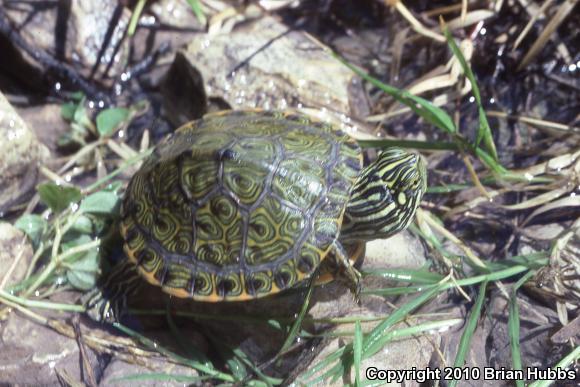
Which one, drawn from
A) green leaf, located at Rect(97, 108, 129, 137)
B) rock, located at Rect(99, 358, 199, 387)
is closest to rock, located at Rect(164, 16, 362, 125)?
green leaf, located at Rect(97, 108, 129, 137)

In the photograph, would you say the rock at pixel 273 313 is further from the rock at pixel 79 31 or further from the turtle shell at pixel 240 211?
the rock at pixel 79 31

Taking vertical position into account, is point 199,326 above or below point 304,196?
below

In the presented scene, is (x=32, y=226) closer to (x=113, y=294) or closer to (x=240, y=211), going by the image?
(x=113, y=294)

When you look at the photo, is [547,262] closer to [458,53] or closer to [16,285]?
[458,53]

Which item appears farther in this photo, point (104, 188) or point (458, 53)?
point (104, 188)

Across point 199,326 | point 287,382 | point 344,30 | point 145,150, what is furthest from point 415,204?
point 344,30

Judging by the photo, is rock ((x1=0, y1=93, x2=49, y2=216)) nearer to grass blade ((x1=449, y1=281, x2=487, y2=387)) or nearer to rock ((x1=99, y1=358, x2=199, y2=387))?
rock ((x1=99, y1=358, x2=199, y2=387))

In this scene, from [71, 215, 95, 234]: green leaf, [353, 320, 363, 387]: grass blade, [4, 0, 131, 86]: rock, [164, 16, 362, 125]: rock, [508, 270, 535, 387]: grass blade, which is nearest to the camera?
[353, 320, 363, 387]: grass blade

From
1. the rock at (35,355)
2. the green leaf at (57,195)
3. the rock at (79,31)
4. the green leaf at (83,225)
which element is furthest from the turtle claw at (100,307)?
the rock at (79,31)
